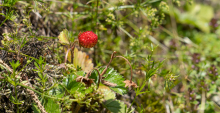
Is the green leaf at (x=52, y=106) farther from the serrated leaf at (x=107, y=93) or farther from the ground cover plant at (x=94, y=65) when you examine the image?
the serrated leaf at (x=107, y=93)

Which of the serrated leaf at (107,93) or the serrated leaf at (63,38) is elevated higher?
the serrated leaf at (63,38)

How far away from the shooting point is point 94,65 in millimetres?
1865

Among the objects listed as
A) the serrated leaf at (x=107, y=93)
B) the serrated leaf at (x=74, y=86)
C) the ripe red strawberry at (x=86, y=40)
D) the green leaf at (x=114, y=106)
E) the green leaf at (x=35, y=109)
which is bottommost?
the green leaf at (x=114, y=106)

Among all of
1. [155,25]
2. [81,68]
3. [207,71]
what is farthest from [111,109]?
[207,71]

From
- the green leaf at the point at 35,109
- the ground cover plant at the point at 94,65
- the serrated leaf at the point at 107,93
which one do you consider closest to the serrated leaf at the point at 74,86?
the ground cover plant at the point at 94,65

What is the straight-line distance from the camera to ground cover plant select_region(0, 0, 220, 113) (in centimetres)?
121

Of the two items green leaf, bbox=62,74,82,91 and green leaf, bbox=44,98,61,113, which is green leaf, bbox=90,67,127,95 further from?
green leaf, bbox=44,98,61,113

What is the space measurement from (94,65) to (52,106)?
762 millimetres

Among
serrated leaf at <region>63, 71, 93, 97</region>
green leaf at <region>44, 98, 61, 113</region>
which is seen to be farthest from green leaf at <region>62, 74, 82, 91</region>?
green leaf at <region>44, 98, 61, 113</region>

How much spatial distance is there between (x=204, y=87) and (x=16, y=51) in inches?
68.6

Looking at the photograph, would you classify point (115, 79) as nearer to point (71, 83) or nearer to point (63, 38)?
point (71, 83)

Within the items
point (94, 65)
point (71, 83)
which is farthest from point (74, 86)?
point (94, 65)

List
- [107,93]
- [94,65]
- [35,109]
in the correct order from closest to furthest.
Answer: [35,109], [107,93], [94,65]

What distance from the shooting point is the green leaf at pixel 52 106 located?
3.84 ft
